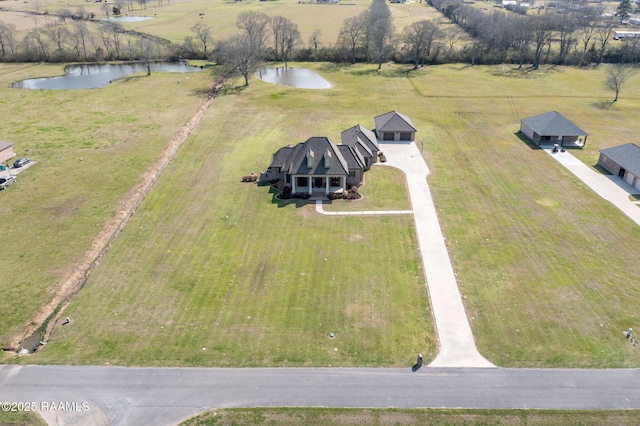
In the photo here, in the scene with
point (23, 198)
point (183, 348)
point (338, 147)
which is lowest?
point (183, 348)

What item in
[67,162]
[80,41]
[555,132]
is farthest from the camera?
[80,41]

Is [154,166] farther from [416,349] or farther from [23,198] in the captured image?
[416,349]

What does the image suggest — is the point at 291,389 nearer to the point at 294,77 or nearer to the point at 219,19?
the point at 294,77

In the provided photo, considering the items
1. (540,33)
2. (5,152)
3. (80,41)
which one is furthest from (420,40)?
(80,41)

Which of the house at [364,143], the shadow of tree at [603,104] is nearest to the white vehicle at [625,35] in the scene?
the shadow of tree at [603,104]

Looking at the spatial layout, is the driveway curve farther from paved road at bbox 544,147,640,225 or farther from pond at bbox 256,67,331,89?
pond at bbox 256,67,331,89

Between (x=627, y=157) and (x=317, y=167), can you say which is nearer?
(x=317, y=167)

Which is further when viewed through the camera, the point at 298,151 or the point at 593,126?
the point at 593,126

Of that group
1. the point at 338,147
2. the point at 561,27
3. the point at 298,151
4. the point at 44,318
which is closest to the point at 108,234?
the point at 44,318
